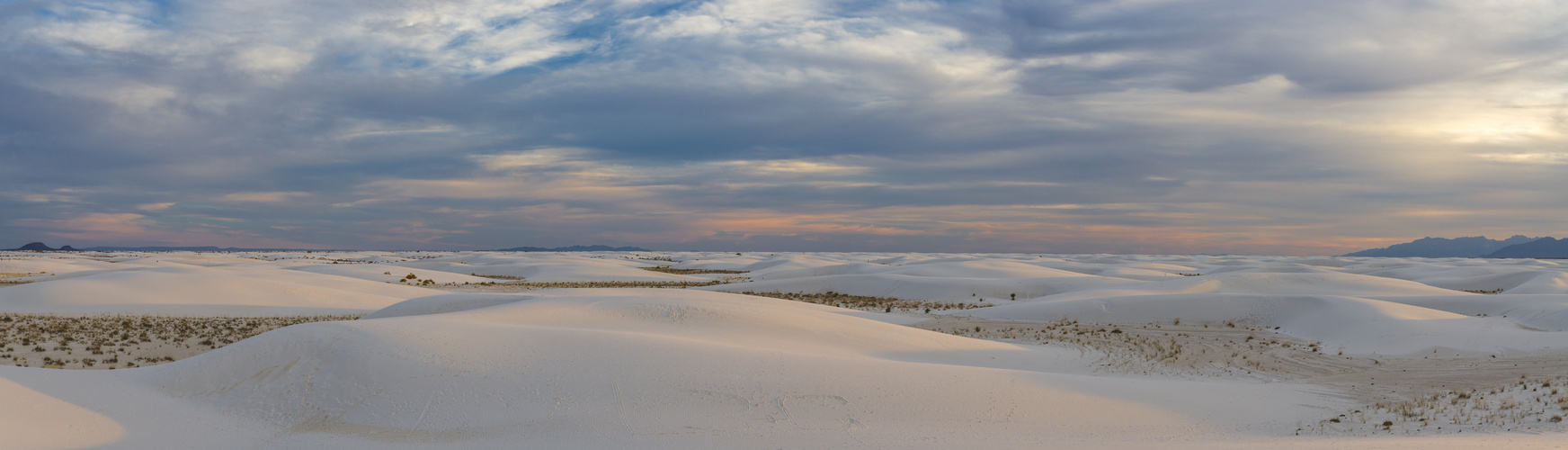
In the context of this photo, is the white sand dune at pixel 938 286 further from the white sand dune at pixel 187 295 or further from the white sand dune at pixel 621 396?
the white sand dune at pixel 621 396

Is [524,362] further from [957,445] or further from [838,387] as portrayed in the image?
[957,445]

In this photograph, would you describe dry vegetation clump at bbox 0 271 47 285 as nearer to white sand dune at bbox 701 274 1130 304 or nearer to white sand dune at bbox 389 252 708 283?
white sand dune at bbox 389 252 708 283

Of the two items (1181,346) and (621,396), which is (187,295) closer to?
(621,396)

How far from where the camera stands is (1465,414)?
10.9 m

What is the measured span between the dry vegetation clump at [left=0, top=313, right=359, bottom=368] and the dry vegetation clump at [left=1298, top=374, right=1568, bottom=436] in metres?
22.9

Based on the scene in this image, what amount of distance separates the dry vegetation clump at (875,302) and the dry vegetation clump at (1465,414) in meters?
21.2

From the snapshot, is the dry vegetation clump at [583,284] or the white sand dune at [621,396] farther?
the dry vegetation clump at [583,284]

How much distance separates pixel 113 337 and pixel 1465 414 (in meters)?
29.1

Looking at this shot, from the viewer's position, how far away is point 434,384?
1063 centimetres

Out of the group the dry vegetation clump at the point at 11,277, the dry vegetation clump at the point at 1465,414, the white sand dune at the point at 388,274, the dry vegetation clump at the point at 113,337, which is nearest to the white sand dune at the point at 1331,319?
the dry vegetation clump at the point at 1465,414

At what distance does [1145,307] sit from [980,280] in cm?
1622

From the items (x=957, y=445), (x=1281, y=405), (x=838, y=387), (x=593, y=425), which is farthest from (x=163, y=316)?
(x=1281, y=405)

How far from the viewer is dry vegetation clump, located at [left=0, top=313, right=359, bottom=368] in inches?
690

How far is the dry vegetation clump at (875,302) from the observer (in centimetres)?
3453
